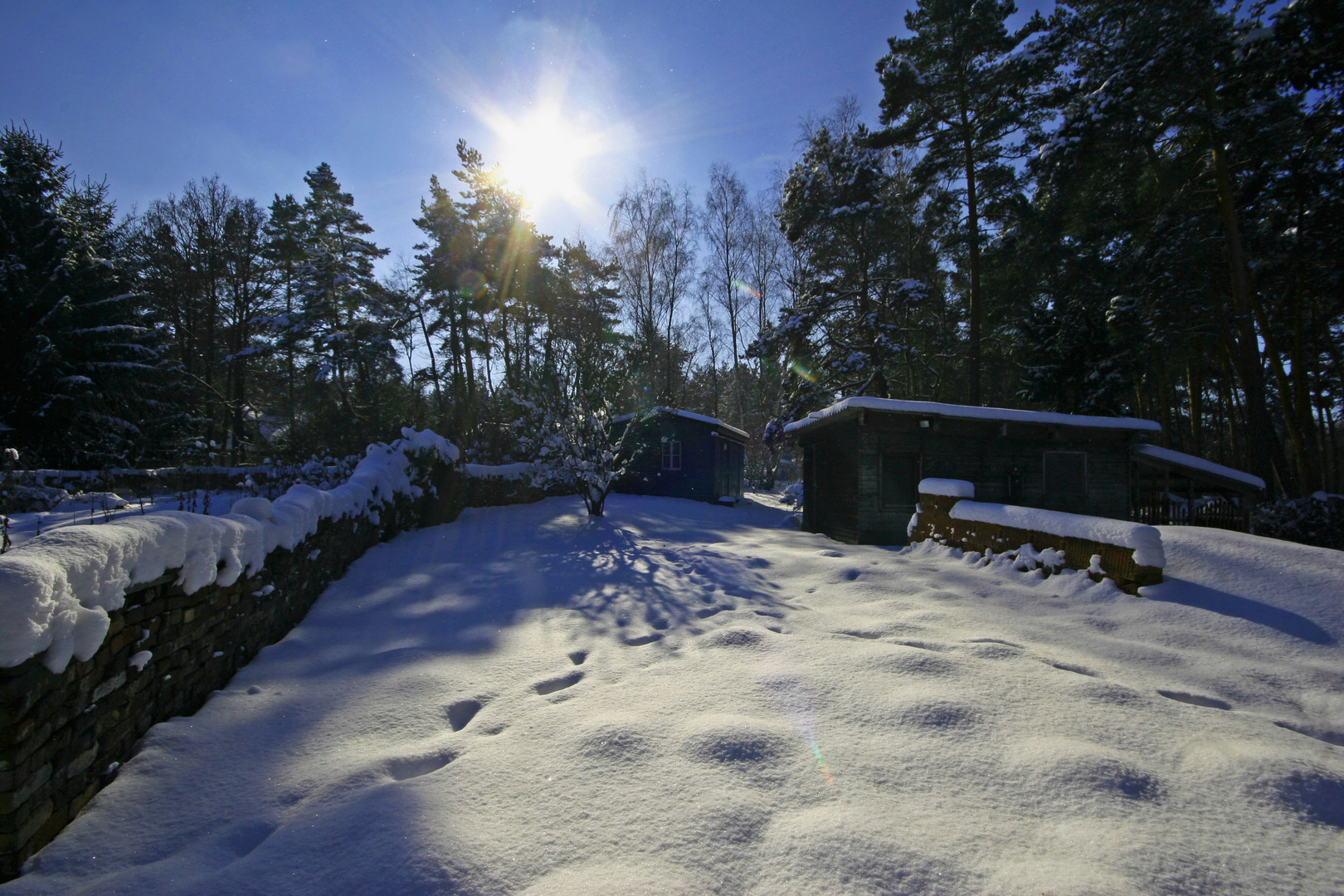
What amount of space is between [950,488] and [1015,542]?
1657mm

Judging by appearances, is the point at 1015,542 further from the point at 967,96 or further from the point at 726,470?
the point at 726,470

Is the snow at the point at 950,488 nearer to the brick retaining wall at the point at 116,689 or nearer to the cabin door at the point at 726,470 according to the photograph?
the brick retaining wall at the point at 116,689

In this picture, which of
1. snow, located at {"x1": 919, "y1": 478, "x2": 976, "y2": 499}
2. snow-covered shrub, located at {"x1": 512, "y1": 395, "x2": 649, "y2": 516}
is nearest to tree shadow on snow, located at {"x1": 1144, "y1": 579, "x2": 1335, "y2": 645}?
snow, located at {"x1": 919, "y1": 478, "x2": 976, "y2": 499}

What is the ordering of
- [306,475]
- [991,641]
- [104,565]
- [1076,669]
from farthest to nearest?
[306,475], [991,641], [1076,669], [104,565]

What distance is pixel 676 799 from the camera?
2.35 metres

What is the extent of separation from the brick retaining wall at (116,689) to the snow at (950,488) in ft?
26.6

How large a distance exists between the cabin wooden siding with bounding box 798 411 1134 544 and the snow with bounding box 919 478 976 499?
2.73 metres

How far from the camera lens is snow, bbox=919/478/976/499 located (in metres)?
7.96

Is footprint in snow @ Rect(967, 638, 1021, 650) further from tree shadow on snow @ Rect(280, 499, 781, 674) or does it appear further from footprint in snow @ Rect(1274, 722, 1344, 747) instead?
tree shadow on snow @ Rect(280, 499, 781, 674)

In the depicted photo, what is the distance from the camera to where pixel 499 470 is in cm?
1491

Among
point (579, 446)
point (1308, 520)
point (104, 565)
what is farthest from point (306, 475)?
point (1308, 520)

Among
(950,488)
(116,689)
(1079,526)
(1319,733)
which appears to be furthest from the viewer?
(950,488)

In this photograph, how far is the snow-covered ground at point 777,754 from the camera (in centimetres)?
197

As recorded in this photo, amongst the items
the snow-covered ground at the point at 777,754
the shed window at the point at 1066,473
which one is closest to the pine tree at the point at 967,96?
the shed window at the point at 1066,473
